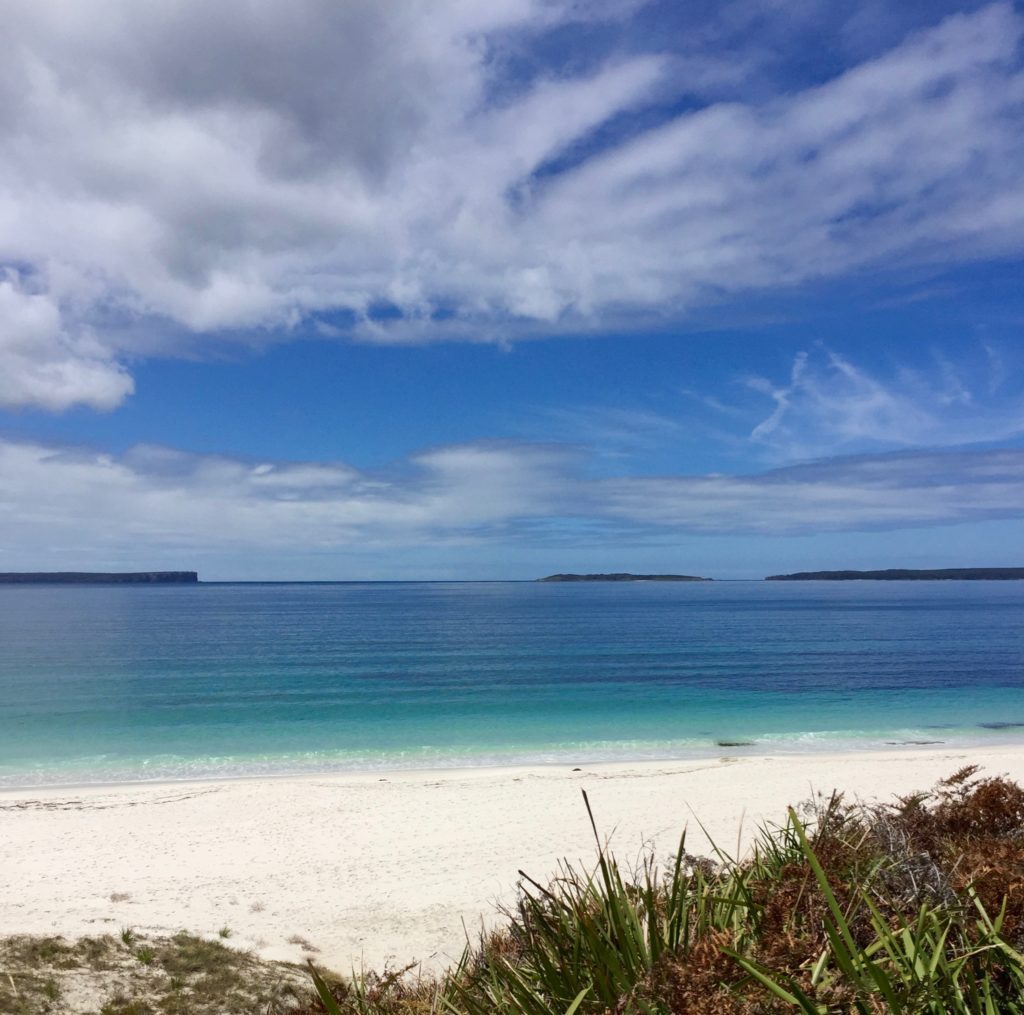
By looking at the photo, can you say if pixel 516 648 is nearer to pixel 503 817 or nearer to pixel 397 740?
pixel 397 740

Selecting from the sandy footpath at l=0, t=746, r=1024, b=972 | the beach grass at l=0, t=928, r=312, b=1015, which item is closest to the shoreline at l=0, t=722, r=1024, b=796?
the sandy footpath at l=0, t=746, r=1024, b=972

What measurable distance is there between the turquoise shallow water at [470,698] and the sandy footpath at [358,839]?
3.75m

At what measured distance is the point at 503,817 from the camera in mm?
16094

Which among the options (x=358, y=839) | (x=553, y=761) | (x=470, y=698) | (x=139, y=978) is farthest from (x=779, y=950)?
(x=470, y=698)

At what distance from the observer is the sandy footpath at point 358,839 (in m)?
10.7

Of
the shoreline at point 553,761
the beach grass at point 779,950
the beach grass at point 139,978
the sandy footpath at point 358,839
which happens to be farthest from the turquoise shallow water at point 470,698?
the beach grass at point 779,950

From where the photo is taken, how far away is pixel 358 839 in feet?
48.7

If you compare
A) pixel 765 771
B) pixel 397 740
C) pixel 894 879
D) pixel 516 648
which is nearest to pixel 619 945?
pixel 894 879

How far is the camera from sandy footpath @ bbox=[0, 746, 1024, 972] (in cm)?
1067

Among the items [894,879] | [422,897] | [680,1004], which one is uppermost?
[680,1004]

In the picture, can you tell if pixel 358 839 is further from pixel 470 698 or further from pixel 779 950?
pixel 470 698

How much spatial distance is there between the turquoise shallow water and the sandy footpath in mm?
3748

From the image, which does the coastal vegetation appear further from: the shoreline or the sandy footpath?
the shoreline

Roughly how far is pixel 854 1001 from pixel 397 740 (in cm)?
2470
